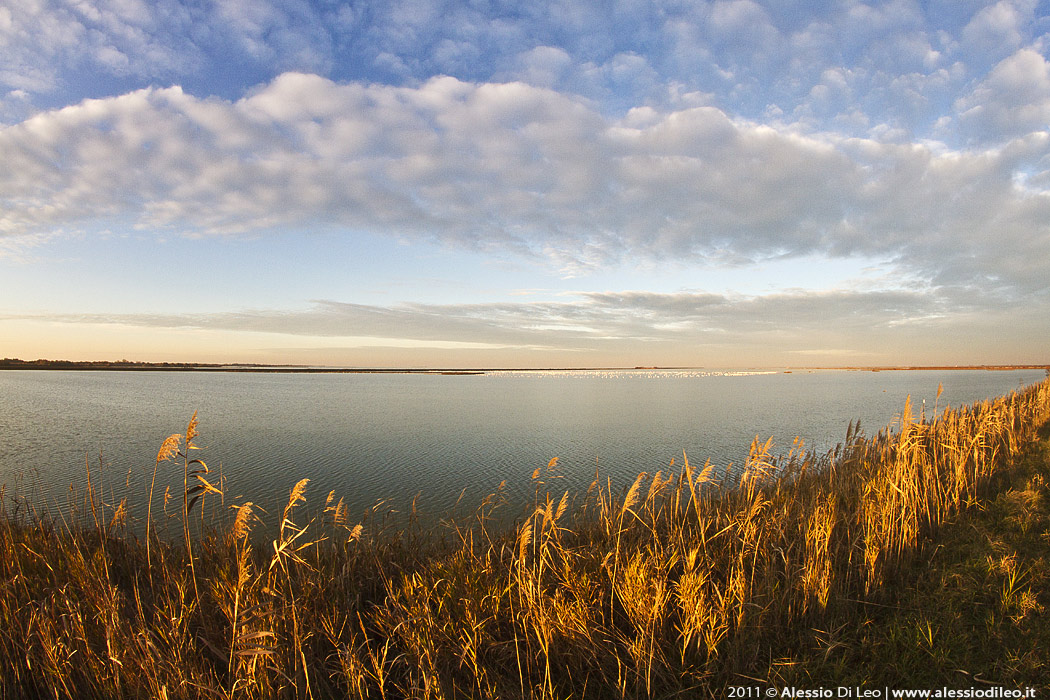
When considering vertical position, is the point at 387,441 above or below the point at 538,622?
below

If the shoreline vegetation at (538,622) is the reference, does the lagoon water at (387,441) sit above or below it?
below

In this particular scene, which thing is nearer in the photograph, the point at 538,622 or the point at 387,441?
the point at 538,622

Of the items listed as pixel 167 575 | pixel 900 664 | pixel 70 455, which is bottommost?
pixel 70 455

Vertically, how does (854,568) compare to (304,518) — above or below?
above

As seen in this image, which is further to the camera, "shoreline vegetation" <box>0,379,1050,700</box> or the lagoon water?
the lagoon water

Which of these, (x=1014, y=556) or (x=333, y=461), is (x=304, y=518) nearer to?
(x=333, y=461)

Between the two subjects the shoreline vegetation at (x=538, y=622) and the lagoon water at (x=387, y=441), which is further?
the lagoon water at (x=387, y=441)

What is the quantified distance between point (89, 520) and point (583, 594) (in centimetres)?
982

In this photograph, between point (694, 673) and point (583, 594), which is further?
point (583, 594)

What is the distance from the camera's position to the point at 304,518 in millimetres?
9156

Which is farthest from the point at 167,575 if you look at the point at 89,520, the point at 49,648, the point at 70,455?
the point at 70,455

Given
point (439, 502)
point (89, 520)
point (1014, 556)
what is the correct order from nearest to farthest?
point (1014, 556)
point (89, 520)
point (439, 502)

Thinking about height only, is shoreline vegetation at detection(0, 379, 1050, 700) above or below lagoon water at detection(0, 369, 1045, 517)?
above

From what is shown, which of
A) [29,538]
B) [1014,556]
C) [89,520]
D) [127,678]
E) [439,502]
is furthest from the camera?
[439,502]
